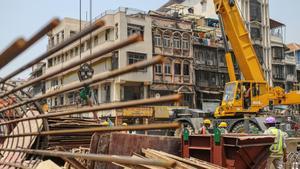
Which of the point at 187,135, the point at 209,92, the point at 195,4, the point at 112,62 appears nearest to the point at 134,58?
the point at 112,62

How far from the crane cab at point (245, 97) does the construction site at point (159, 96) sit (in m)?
0.05

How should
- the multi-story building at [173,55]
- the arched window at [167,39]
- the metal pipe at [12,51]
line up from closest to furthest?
the metal pipe at [12,51] → the multi-story building at [173,55] → the arched window at [167,39]

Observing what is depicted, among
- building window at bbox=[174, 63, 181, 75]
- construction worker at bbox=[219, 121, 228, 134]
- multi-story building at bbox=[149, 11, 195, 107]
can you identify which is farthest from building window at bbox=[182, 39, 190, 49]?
construction worker at bbox=[219, 121, 228, 134]

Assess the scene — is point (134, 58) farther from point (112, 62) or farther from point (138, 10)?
point (138, 10)

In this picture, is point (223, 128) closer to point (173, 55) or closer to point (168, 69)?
point (168, 69)

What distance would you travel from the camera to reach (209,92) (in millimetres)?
47375

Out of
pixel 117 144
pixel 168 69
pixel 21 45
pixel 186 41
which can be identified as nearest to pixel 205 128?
pixel 117 144

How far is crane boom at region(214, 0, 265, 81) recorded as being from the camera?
2195cm

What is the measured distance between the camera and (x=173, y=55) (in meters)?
44.8

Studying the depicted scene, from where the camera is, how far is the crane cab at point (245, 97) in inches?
819

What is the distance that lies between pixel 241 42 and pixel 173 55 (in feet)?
74.9

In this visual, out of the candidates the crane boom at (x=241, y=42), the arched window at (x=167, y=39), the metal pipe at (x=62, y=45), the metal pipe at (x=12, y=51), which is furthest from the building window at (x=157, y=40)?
the metal pipe at (x=12, y=51)

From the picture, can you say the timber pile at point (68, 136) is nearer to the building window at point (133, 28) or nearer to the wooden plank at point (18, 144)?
the wooden plank at point (18, 144)

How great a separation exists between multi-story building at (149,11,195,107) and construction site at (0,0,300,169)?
0.11m
